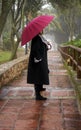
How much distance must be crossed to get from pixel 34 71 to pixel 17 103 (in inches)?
28.8

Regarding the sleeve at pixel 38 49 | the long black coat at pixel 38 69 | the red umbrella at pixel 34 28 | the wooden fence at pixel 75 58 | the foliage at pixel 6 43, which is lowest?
the foliage at pixel 6 43

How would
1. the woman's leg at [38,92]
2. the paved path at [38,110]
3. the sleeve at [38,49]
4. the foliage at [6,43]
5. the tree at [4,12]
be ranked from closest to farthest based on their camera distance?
the paved path at [38,110], the sleeve at [38,49], the woman's leg at [38,92], the tree at [4,12], the foliage at [6,43]

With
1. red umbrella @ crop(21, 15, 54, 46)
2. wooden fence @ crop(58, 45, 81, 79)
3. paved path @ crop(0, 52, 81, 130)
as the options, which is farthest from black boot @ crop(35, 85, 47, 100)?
wooden fence @ crop(58, 45, 81, 79)

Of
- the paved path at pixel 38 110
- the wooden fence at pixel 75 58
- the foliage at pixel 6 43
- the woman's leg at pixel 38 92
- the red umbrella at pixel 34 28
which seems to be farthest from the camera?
the foliage at pixel 6 43

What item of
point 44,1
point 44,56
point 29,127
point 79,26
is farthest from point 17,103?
point 79,26

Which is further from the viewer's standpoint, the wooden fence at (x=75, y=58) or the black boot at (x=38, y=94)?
the wooden fence at (x=75, y=58)

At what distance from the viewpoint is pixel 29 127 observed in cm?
512

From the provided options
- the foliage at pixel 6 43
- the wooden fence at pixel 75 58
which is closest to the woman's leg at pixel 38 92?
the wooden fence at pixel 75 58

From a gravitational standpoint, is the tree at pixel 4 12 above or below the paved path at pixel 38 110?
above

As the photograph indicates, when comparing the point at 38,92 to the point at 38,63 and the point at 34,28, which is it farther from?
the point at 34,28

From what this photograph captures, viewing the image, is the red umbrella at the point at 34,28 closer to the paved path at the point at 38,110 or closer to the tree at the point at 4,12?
the paved path at the point at 38,110

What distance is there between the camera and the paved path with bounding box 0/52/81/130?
524 cm

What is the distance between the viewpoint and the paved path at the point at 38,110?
5238mm

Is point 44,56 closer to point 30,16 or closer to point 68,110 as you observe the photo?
point 68,110
